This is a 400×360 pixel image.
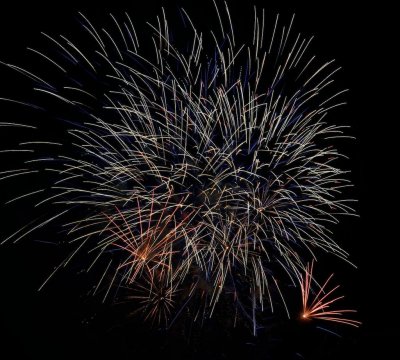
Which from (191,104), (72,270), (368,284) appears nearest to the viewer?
(191,104)

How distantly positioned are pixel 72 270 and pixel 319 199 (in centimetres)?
390

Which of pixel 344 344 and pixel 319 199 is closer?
pixel 319 199

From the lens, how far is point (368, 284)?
12.5m

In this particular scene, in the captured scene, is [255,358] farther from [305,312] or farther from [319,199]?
[319,199]

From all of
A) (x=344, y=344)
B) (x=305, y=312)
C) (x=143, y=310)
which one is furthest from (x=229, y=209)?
(x=344, y=344)

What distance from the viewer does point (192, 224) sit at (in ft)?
18.4

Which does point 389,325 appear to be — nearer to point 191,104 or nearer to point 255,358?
point 255,358

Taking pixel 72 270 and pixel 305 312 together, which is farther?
pixel 72 270

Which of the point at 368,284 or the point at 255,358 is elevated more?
the point at 368,284

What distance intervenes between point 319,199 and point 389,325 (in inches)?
215

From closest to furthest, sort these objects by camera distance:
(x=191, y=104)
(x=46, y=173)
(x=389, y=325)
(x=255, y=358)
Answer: (x=191, y=104), (x=255, y=358), (x=46, y=173), (x=389, y=325)

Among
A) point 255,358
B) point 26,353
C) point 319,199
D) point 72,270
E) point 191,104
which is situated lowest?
point 26,353

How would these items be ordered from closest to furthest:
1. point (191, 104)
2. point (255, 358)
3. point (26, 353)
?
point (191, 104) → point (26, 353) → point (255, 358)

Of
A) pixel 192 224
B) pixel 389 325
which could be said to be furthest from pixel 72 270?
pixel 389 325
